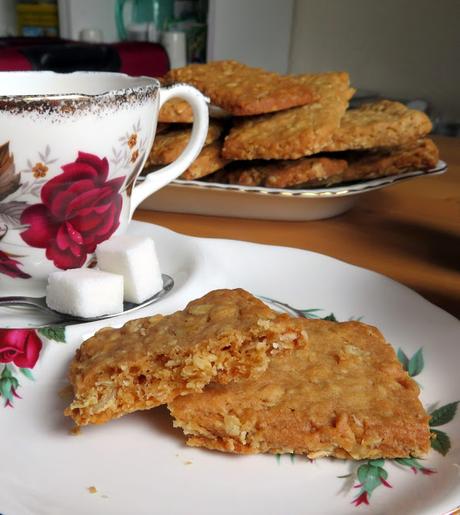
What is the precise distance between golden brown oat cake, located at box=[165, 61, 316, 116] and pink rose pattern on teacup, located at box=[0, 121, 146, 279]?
39 cm

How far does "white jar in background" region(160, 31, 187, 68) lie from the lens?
3.16 meters

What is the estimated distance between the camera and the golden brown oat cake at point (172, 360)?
44 cm

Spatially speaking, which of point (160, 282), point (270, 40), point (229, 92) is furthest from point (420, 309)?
point (270, 40)

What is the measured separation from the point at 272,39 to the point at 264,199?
255 centimetres

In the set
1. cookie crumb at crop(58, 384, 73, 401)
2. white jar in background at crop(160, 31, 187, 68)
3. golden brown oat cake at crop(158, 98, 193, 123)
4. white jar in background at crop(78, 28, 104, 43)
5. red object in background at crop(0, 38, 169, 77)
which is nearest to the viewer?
cookie crumb at crop(58, 384, 73, 401)

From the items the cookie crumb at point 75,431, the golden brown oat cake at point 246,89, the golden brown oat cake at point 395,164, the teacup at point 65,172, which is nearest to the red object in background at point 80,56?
the golden brown oat cake at point 246,89

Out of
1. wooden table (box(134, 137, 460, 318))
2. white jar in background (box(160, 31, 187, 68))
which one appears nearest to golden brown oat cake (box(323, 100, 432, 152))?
wooden table (box(134, 137, 460, 318))

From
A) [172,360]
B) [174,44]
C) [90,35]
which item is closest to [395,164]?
[172,360]

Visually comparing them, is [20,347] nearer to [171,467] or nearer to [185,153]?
[171,467]

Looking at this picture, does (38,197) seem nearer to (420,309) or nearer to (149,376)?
(149,376)

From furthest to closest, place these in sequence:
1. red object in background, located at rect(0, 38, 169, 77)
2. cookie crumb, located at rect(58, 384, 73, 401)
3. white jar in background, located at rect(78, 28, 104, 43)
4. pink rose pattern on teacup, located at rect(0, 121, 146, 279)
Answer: white jar in background, located at rect(78, 28, 104, 43), red object in background, located at rect(0, 38, 169, 77), pink rose pattern on teacup, located at rect(0, 121, 146, 279), cookie crumb, located at rect(58, 384, 73, 401)

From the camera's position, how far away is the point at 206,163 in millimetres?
976

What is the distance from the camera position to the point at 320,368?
48 centimetres

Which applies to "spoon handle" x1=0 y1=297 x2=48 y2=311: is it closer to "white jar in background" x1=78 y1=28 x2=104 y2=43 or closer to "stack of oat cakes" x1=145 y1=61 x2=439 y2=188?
"stack of oat cakes" x1=145 y1=61 x2=439 y2=188
